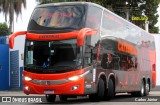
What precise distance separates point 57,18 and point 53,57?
1683mm

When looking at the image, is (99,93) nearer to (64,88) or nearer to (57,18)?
(64,88)

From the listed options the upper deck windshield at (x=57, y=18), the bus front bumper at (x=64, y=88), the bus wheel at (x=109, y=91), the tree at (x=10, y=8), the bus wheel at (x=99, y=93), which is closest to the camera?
the bus front bumper at (x=64, y=88)

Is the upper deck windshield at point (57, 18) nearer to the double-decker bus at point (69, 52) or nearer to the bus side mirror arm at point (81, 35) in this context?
the double-decker bus at point (69, 52)

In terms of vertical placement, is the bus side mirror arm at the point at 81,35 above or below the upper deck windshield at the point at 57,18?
below

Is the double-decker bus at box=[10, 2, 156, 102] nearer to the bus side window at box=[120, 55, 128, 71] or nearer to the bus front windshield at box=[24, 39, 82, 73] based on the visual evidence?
the bus front windshield at box=[24, 39, 82, 73]

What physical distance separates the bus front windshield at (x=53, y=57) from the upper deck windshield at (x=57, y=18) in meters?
0.64

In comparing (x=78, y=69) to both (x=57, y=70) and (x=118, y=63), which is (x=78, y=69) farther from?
(x=118, y=63)

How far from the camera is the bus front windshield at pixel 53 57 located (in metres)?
16.9

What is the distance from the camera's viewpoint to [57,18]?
1767cm

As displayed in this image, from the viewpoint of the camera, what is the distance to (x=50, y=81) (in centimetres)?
1691

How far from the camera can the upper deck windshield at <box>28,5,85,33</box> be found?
57.1ft

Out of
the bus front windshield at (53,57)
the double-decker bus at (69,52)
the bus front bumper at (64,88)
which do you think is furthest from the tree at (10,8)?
the bus front bumper at (64,88)

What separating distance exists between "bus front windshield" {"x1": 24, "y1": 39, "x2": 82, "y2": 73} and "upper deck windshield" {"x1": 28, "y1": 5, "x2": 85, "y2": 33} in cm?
64

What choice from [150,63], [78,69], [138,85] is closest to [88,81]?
[78,69]
